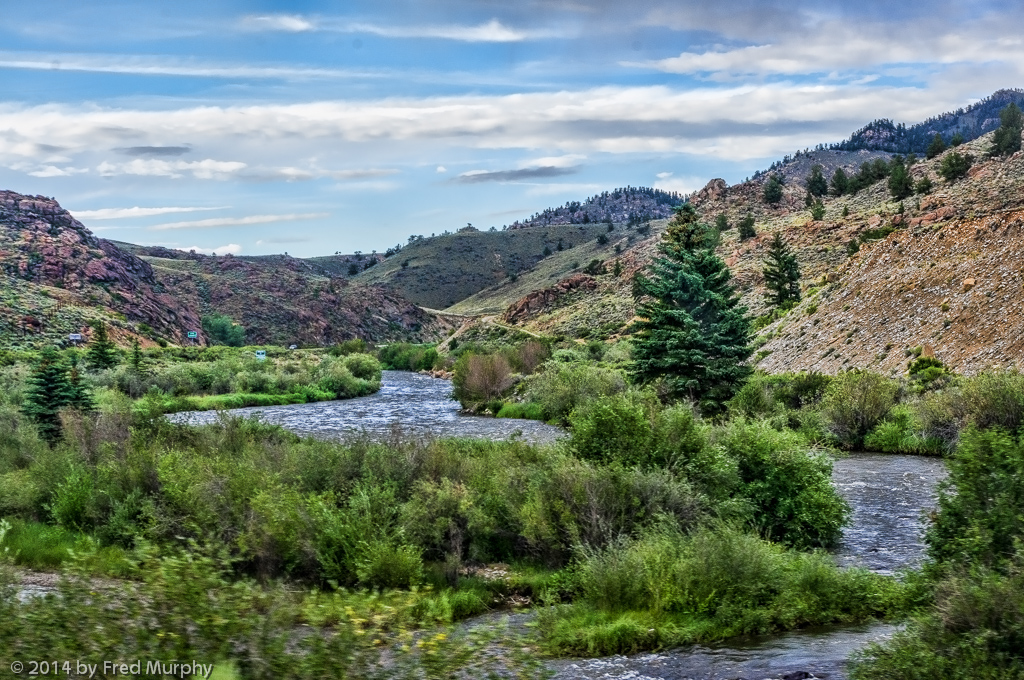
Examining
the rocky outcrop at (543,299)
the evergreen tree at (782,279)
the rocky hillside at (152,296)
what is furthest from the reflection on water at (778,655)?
the rocky outcrop at (543,299)

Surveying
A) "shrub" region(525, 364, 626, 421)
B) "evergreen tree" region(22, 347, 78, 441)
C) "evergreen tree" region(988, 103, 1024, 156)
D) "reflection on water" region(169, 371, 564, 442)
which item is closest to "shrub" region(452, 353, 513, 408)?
"reflection on water" region(169, 371, 564, 442)

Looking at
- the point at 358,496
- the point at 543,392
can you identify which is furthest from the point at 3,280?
the point at 358,496

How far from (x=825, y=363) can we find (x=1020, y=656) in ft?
127

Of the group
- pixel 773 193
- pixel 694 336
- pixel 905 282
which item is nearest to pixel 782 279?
pixel 905 282

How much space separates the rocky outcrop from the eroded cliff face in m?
43.5

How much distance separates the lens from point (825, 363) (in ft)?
151

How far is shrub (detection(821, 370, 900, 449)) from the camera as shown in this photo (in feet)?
112

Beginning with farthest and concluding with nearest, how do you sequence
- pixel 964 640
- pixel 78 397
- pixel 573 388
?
pixel 573 388
pixel 78 397
pixel 964 640

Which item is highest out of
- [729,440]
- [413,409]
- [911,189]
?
[911,189]

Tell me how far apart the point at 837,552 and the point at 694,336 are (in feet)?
64.8

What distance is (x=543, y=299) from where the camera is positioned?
110 meters

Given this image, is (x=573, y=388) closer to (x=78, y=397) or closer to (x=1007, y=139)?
(x=78, y=397)

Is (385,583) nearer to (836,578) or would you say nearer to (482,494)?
(482,494)

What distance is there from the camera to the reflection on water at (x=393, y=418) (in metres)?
40.1
